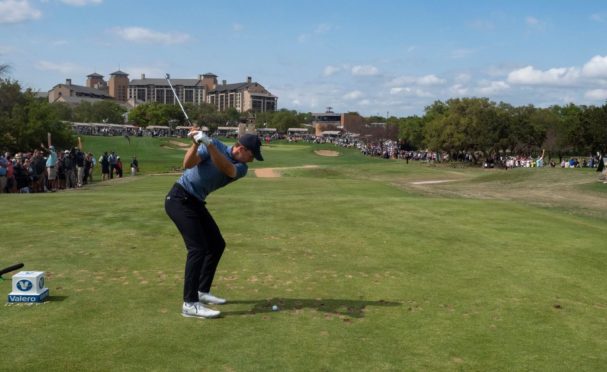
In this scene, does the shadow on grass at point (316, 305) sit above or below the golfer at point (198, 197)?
below

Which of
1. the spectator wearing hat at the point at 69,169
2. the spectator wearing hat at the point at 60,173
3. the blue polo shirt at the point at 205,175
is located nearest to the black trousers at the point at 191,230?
the blue polo shirt at the point at 205,175

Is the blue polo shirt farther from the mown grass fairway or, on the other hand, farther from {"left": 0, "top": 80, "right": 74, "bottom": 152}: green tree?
{"left": 0, "top": 80, "right": 74, "bottom": 152}: green tree

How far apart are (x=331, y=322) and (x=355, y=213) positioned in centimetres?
1083

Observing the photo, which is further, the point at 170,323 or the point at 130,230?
the point at 130,230

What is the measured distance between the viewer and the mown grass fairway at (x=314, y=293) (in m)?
6.20

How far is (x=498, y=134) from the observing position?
271 ft

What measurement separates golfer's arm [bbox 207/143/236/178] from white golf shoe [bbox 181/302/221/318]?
1772 mm

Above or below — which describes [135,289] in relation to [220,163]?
below

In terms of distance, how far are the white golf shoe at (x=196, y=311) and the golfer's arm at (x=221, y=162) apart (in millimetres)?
1772

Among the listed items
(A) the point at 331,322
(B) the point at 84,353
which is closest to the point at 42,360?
(B) the point at 84,353

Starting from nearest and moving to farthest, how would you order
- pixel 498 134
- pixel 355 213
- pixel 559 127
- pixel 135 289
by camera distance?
1. pixel 135 289
2. pixel 355 213
3. pixel 498 134
4. pixel 559 127

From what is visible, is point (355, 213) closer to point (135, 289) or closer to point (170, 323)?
point (135, 289)

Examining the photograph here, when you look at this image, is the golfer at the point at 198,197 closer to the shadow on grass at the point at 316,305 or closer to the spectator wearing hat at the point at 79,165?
the shadow on grass at the point at 316,305

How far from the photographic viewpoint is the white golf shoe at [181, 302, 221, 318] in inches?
293
